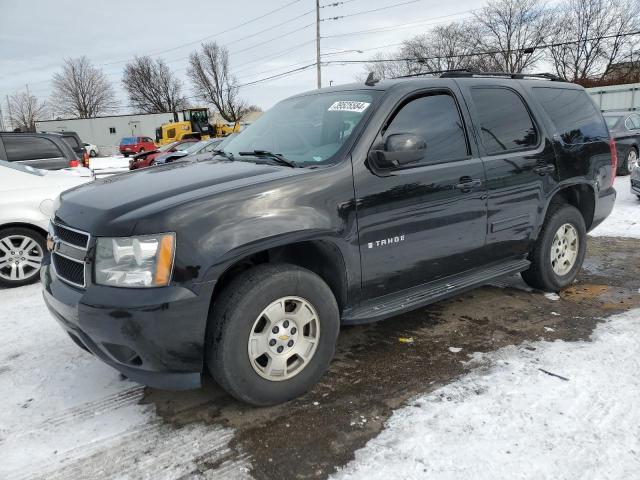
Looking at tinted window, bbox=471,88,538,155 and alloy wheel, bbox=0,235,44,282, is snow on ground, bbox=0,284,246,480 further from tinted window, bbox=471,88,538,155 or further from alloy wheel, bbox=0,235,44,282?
tinted window, bbox=471,88,538,155

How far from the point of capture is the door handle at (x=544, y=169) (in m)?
4.01

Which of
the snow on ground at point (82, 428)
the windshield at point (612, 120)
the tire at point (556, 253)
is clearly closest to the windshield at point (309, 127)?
the snow on ground at point (82, 428)

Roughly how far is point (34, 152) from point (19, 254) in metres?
3.67

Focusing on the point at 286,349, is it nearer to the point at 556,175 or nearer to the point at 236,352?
the point at 236,352

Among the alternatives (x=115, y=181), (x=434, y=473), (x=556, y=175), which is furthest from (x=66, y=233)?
(x=556, y=175)

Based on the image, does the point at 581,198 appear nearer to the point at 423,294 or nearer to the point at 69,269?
the point at 423,294

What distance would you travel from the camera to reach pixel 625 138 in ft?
41.4

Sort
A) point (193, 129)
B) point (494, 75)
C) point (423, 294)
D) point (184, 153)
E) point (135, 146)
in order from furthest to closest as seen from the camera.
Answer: point (135, 146) → point (193, 129) → point (184, 153) → point (494, 75) → point (423, 294)

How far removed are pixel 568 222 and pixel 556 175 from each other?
51cm

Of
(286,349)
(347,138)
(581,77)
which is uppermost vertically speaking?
(581,77)

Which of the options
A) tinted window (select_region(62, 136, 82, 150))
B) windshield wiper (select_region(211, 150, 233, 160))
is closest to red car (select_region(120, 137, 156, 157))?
tinted window (select_region(62, 136, 82, 150))

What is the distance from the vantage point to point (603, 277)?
16.5 feet

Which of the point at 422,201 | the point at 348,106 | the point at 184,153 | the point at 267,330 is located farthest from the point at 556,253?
the point at 184,153

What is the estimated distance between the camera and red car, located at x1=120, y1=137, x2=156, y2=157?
38.8 m
